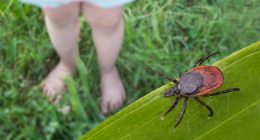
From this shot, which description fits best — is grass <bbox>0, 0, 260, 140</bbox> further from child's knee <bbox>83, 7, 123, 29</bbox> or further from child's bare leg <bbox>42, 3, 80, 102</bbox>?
child's knee <bbox>83, 7, 123, 29</bbox>

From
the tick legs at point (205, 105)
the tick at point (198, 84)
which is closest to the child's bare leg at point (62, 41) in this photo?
the tick at point (198, 84)

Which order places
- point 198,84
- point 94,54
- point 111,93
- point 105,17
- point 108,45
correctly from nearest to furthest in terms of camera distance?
point 198,84
point 105,17
point 108,45
point 111,93
point 94,54

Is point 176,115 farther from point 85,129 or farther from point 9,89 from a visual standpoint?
point 9,89

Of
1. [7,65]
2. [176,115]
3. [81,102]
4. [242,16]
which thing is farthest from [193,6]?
[176,115]

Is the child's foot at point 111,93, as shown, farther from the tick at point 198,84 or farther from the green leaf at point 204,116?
the green leaf at point 204,116

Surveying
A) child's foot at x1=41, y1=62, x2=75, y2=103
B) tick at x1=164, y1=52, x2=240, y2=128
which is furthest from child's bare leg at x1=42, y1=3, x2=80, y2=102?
tick at x1=164, y1=52, x2=240, y2=128

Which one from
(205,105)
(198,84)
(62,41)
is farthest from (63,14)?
(205,105)

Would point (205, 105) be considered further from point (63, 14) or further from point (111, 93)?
point (111, 93)
